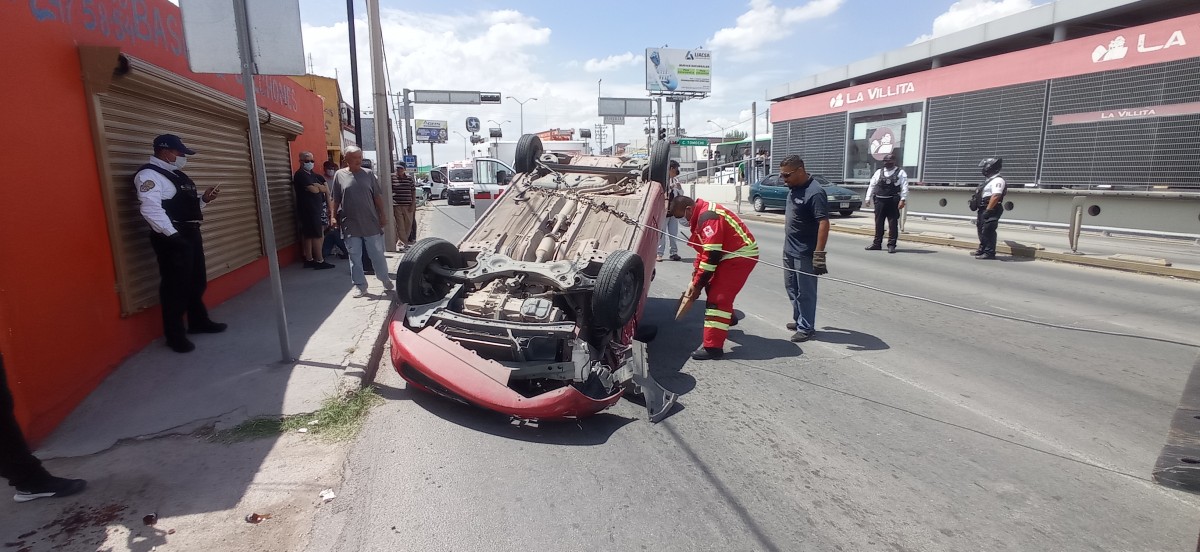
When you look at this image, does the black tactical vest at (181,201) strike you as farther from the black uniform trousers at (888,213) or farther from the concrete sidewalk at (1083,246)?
the concrete sidewalk at (1083,246)

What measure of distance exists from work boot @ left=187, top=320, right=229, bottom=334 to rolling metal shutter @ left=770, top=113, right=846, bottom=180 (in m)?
21.9

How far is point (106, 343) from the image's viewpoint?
14.7ft

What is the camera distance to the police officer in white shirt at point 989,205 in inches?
416

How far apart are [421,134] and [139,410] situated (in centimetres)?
5676

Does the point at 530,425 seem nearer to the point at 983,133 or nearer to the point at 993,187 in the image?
the point at 993,187

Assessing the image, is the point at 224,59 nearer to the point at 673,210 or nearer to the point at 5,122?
the point at 5,122

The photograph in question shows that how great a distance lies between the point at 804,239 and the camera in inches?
240

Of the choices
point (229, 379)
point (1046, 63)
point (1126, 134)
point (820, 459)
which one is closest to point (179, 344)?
point (229, 379)

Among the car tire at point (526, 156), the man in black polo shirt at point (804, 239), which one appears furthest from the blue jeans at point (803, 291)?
the car tire at point (526, 156)

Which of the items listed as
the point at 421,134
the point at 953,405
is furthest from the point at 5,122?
the point at 421,134

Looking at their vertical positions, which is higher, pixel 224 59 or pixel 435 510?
pixel 224 59

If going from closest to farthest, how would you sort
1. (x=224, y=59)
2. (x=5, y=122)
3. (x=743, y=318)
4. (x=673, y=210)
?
(x=5, y=122) < (x=224, y=59) < (x=673, y=210) < (x=743, y=318)

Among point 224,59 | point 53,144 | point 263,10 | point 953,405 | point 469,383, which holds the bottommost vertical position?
point 953,405

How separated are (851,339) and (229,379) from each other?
5447 mm
